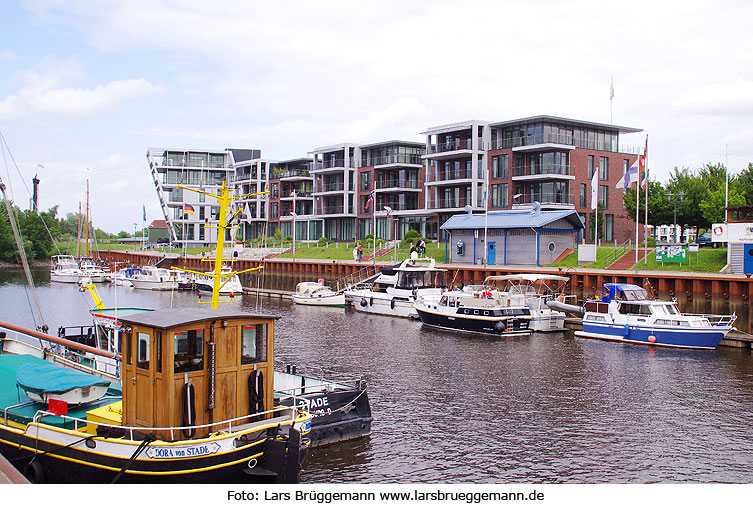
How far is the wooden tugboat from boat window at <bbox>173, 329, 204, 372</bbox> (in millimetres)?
18

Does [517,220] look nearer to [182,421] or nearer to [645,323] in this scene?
[645,323]

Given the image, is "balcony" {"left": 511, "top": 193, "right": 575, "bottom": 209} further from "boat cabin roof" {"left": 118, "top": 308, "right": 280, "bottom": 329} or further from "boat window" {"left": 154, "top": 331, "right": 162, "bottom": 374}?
"boat window" {"left": 154, "top": 331, "right": 162, "bottom": 374}

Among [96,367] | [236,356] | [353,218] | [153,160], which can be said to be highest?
[153,160]

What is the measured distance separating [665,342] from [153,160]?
336 ft

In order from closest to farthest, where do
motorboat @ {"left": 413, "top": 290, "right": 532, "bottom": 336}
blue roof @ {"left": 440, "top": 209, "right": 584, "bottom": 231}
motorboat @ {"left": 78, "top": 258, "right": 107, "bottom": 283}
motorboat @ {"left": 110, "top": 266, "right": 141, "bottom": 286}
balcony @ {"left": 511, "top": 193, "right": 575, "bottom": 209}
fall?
motorboat @ {"left": 413, "top": 290, "right": 532, "bottom": 336} → blue roof @ {"left": 440, "top": 209, "right": 584, "bottom": 231} → balcony @ {"left": 511, "top": 193, "right": 575, "bottom": 209} → motorboat @ {"left": 110, "top": 266, "right": 141, "bottom": 286} → motorboat @ {"left": 78, "top": 258, "right": 107, "bottom": 283}

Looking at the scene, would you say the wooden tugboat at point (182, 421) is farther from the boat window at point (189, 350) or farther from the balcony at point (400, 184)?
the balcony at point (400, 184)

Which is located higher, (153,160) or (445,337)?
(153,160)

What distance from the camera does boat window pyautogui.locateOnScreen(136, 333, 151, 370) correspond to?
12656mm

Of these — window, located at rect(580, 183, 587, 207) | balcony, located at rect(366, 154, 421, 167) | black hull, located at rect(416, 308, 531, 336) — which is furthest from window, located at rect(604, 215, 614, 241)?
black hull, located at rect(416, 308, 531, 336)

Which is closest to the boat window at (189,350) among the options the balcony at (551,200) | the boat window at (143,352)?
the boat window at (143,352)

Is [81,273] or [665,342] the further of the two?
[81,273]

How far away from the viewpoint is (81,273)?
254 feet
